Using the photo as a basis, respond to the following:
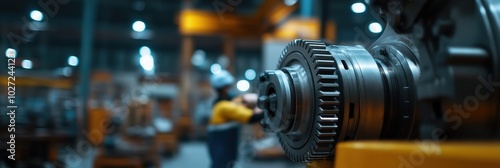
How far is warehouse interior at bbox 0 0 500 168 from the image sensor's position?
3.86 metres

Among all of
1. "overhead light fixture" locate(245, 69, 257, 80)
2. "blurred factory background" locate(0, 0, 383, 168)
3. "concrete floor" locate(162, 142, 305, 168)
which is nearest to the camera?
"blurred factory background" locate(0, 0, 383, 168)

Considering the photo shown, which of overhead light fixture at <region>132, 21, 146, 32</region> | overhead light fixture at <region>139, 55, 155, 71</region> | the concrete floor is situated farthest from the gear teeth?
overhead light fixture at <region>132, 21, 146, 32</region>

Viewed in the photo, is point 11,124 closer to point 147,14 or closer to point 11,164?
point 11,164

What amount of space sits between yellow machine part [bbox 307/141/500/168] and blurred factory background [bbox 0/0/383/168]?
0.62 m

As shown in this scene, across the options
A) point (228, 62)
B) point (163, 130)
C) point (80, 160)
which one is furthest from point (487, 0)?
point (228, 62)

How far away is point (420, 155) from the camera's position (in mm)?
636

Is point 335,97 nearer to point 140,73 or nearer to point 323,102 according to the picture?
point 323,102

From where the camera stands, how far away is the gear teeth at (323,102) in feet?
3.19

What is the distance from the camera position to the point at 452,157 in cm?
58

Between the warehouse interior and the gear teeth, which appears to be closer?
the gear teeth

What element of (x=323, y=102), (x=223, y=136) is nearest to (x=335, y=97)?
(x=323, y=102)

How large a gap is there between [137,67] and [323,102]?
52.3ft

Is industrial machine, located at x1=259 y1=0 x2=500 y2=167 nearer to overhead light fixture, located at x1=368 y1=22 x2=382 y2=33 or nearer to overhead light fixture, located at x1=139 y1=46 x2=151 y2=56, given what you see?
overhead light fixture, located at x1=368 y1=22 x2=382 y2=33

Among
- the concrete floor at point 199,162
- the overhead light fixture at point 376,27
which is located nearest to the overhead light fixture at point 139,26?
the concrete floor at point 199,162
